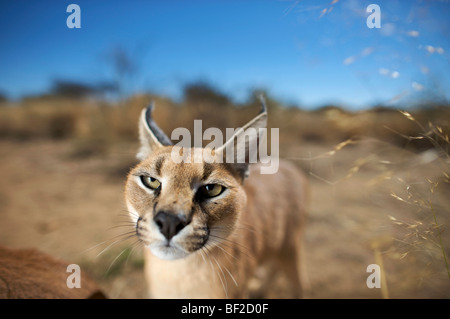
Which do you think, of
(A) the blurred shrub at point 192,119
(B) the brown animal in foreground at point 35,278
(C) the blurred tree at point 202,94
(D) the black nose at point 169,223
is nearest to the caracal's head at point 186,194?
(D) the black nose at point 169,223

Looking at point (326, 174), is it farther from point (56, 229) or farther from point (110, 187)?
point (56, 229)

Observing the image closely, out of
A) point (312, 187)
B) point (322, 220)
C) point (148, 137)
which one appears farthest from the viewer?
point (312, 187)

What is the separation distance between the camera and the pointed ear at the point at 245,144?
174 cm

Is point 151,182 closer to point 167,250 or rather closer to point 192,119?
point 167,250

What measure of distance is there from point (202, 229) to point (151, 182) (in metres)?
0.48

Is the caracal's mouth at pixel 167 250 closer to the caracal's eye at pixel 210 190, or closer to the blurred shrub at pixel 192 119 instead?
the caracal's eye at pixel 210 190

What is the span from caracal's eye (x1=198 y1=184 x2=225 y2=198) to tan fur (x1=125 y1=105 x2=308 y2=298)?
4cm

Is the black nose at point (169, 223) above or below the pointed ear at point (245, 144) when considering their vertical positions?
below

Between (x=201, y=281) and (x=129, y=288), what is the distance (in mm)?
1606

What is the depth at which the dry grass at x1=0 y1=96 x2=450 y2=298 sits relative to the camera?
2152mm

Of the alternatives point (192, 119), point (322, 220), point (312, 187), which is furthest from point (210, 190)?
point (312, 187)

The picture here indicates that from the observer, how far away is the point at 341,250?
409 cm

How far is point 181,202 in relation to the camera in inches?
58.7

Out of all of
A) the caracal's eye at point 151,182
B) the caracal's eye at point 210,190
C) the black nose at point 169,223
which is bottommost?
the black nose at point 169,223
